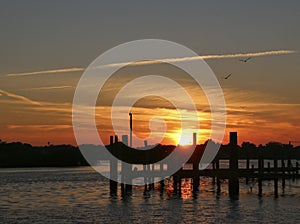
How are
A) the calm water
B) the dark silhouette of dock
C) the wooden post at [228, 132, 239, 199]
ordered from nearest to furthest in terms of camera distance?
the calm water → the wooden post at [228, 132, 239, 199] → the dark silhouette of dock

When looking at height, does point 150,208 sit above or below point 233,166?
below

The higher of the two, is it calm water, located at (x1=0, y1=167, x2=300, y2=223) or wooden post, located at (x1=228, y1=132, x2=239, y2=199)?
wooden post, located at (x1=228, y1=132, x2=239, y2=199)

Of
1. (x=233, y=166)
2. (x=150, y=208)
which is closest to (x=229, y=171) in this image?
(x=233, y=166)

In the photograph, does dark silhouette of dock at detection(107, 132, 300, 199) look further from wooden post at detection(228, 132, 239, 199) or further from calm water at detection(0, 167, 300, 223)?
calm water at detection(0, 167, 300, 223)

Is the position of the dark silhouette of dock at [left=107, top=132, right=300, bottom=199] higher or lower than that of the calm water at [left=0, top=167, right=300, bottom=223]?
higher

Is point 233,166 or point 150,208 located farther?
point 233,166

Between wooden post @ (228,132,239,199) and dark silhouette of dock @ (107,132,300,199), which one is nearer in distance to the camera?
wooden post @ (228,132,239,199)

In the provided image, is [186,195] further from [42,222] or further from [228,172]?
[42,222]

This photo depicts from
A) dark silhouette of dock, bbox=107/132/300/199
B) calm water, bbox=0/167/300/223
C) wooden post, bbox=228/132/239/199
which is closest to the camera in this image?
Answer: calm water, bbox=0/167/300/223

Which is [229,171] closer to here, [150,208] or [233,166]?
[233,166]

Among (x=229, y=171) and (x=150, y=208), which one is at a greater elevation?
(x=229, y=171)

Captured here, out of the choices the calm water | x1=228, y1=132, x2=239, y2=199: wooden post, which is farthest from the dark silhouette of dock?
the calm water

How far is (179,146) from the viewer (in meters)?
60.5

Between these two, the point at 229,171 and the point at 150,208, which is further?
the point at 229,171
